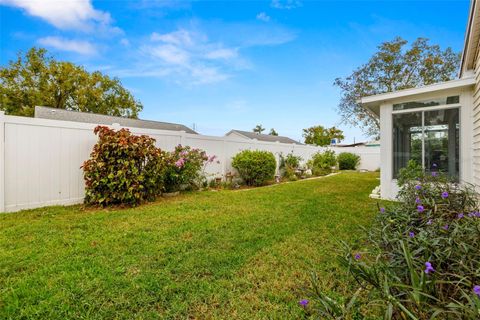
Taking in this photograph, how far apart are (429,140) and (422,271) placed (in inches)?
234

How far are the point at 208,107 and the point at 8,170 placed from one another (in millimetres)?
14060

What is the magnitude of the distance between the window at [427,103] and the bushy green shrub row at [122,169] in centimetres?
636

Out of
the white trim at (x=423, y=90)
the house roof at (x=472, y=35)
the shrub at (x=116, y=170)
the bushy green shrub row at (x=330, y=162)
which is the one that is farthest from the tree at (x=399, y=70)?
the shrub at (x=116, y=170)

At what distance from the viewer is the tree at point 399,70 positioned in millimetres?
14516

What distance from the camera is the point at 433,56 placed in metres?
14.6

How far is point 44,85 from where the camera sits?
68.5ft

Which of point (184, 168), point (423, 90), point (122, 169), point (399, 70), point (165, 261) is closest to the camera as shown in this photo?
point (165, 261)

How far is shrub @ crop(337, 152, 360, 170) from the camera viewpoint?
710 inches

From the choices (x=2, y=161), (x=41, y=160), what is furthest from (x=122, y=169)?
(x=2, y=161)

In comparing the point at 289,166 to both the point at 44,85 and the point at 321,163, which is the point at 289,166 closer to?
the point at 321,163

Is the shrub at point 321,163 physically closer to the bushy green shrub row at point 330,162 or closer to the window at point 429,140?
the bushy green shrub row at point 330,162

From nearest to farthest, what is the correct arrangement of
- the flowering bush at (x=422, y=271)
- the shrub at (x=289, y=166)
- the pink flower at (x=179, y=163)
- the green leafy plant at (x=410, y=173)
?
1. the flowering bush at (x=422, y=271)
2. the green leafy plant at (x=410, y=173)
3. the pink flower at (x=179, y=163)
4. the shrub at (x=289, y=166)

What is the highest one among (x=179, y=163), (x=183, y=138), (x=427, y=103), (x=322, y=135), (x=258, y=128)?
(x=258, y=128)

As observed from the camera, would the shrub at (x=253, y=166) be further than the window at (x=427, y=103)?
Yes
